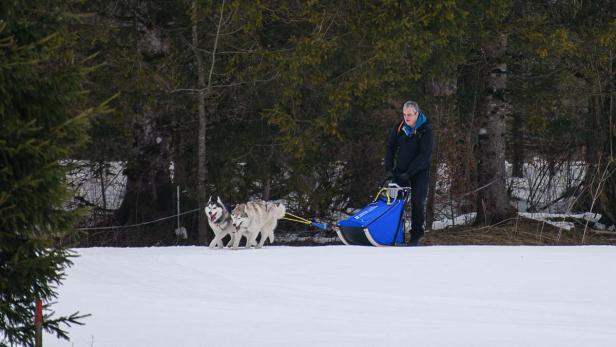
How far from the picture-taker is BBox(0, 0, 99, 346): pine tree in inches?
222

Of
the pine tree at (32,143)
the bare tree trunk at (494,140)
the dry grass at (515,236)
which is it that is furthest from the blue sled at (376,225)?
the pine tree at (32,143)

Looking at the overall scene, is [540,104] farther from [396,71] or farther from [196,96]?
[196,96]

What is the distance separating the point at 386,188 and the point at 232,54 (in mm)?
5261

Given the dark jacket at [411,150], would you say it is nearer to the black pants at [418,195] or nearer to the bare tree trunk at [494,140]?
the black pants at [418,195]

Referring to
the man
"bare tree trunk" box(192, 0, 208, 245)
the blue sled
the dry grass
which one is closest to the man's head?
the man

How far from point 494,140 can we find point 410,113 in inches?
259

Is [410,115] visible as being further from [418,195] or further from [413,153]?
[418,195]

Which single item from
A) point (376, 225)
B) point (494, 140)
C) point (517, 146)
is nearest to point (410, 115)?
point (376, 225)

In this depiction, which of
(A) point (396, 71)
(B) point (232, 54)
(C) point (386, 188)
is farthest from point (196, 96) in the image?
(C) point (386, 188)

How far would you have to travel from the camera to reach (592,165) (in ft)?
58.2

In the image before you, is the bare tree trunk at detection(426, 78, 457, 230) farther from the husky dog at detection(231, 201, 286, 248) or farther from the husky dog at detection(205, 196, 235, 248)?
the husky dog at detection(205, 196, 235, 248)

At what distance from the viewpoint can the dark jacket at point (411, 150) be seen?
12.6 m

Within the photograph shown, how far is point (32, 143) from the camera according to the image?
18.7ft

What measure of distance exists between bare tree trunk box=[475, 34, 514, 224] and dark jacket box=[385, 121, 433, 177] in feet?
19.0
